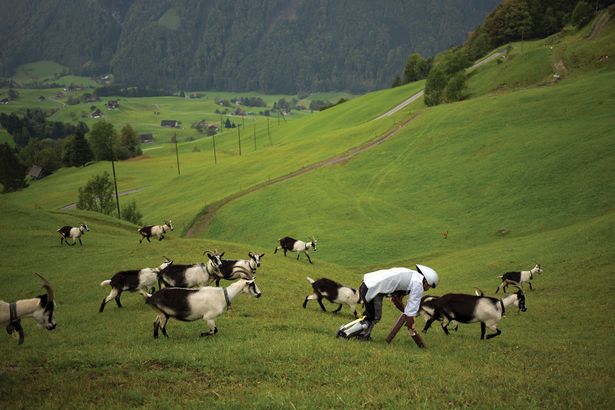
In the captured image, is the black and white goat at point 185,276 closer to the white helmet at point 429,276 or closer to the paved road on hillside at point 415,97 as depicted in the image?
the white helmet at point 429,276

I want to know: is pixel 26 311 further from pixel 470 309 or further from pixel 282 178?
pixel 282 178

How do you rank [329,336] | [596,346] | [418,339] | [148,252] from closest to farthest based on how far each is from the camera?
[418,339] < [329,336] < [596,346] < [148,252]

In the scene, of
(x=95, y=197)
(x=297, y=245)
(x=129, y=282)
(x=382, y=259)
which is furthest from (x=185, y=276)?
(x=95, y=197)

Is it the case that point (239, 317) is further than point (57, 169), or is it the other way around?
point (57, 169)

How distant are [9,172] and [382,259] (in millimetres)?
139799

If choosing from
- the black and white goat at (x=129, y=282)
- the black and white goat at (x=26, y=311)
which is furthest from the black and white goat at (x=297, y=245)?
the black and white goat at (x=26, y=311)

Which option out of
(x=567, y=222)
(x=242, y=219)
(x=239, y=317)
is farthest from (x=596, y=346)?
(x=242, y=219)

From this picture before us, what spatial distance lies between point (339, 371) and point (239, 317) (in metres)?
7.66

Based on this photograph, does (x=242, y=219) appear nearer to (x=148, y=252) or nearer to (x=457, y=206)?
(x=457, y=206)

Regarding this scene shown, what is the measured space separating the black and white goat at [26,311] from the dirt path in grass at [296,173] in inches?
2315

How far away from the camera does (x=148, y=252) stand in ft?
115

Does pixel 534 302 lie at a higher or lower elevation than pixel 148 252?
lower

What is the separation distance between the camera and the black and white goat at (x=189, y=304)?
16719 mm

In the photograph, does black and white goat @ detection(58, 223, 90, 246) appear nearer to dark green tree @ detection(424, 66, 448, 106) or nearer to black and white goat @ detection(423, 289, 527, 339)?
black and white goat @ detection(423, 289, 527, 339)
